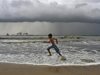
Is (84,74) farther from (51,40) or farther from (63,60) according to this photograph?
(51,40)

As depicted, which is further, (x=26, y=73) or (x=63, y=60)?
(x=63, y=60)

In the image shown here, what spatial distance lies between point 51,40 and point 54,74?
24.5 ft

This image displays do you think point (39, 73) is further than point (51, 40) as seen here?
No

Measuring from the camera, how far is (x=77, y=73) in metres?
12.5

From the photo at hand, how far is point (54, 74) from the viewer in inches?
480

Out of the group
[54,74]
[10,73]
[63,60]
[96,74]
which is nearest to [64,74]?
[54,74]

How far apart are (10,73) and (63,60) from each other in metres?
7.10

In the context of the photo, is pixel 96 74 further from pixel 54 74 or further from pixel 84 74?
pixel 54 74

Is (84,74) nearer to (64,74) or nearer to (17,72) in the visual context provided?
(64,74)

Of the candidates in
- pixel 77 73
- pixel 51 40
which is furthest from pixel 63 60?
pixel 77 73

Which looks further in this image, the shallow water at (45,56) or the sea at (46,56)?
the shallow water at (45,56)

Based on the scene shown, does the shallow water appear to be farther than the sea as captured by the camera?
Yes

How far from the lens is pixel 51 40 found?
64.1 ft

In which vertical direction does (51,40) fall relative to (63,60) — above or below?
above
